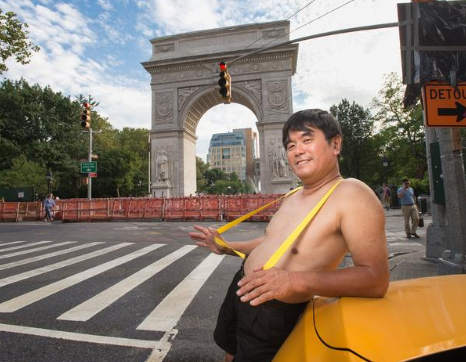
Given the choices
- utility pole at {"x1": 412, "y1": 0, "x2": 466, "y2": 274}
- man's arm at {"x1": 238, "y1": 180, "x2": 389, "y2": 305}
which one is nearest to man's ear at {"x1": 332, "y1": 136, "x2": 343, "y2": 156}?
man's arm at {"x1": 238, "y1": 180, "x2": 389, "y2": 305}

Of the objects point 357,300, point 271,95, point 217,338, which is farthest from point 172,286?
point 271,95

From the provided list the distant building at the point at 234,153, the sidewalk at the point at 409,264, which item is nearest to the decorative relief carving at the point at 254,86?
the sidewalk at the point at 409,264

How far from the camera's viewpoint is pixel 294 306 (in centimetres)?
142

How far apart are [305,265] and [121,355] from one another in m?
1.96

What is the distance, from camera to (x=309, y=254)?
1.45 m

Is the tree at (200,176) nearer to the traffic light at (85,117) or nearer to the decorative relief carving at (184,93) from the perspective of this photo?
the decorative relief carving at (184,93)

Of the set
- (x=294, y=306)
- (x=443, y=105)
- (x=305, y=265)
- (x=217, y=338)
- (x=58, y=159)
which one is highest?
(x=58, y=159)

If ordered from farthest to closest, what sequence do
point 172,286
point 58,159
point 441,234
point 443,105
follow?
point 58,159
point 441,234
point 172,286
point 443,105

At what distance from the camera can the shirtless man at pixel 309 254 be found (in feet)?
4.03

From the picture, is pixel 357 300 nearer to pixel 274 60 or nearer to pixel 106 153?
pixel 274 60

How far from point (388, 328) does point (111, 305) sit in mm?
3576

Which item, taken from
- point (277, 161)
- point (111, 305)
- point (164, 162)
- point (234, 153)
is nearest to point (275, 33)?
point (277, 161)

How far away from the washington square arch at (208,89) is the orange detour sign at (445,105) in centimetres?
2095

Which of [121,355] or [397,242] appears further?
[397,242]
